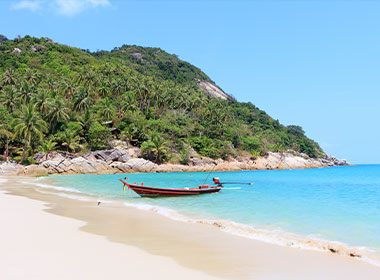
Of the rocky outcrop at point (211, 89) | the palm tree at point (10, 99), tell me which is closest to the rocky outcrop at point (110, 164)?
the palm tree at point (10, 99)

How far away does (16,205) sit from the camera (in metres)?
16.9

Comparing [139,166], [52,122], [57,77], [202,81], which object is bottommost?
[139,166]

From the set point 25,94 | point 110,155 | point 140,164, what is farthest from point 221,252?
point 25,94

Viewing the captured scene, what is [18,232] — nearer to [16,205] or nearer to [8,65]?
[16,205]

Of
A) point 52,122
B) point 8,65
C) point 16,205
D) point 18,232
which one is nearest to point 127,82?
point 52,122

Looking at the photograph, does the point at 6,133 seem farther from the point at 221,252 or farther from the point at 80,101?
the point at 221,252

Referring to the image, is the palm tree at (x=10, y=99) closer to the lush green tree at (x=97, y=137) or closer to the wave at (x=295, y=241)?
the lush green tree at (x=97, y=137)

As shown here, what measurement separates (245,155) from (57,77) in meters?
63.2

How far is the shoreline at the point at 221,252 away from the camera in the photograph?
750 cm

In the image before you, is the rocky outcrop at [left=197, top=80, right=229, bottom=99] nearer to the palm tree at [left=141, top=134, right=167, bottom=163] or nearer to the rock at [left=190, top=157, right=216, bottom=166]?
the rock at [left=190, top=157, right=216, bottom=166]

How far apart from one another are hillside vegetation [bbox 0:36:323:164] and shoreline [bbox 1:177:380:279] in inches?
1730

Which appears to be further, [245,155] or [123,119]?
[245,155]

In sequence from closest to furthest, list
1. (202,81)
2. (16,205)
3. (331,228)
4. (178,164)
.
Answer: (331,228)
(16,205)
(178,164)
(202,81)

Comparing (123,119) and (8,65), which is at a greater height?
(8,65)
